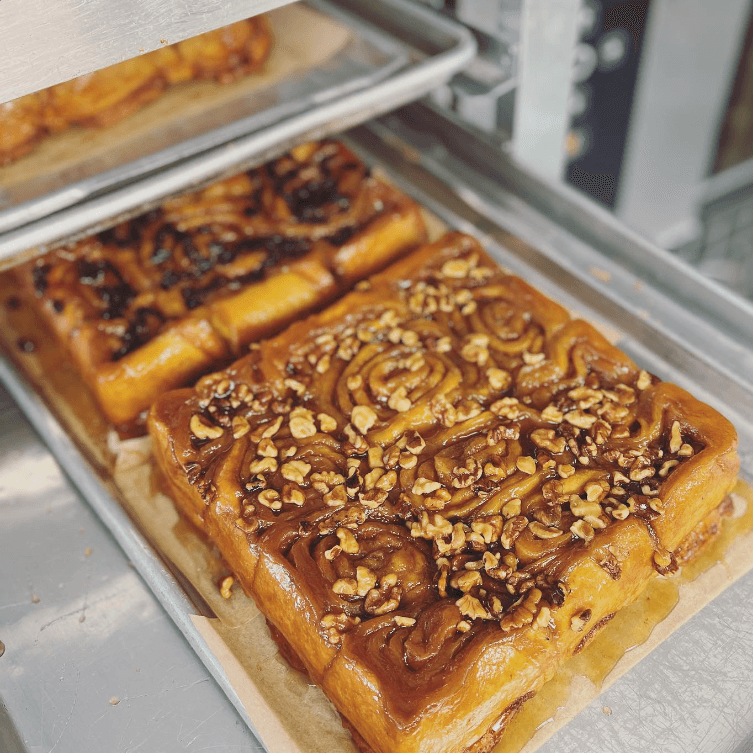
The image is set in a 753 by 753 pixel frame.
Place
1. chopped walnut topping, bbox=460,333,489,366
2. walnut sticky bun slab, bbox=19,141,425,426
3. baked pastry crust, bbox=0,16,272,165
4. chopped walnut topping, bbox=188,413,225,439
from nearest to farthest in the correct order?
1. chopped walnut topping, bbox=188,413,225,439
2. chopped walnut topping, bbox=460,333,489,366
3. walnut sticky bun slab, bbox=19,141,425,426
4. baked pastry crust, bbox=0,16,272,165

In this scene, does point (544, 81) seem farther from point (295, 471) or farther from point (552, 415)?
point (295, 471)

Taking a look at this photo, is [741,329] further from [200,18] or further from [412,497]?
[200,18]

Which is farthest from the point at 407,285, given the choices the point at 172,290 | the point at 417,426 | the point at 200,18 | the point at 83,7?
the point at 83,7

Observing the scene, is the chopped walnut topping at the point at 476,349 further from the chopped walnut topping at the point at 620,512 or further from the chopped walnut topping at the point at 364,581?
the chopped walnut topping at the point at 364,581

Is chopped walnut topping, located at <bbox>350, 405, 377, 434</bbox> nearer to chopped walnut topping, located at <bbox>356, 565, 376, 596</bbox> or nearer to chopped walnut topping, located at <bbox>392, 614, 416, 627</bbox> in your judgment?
chopped walnut topping, located at <bbox>356, 565, 376, 596</bbox>

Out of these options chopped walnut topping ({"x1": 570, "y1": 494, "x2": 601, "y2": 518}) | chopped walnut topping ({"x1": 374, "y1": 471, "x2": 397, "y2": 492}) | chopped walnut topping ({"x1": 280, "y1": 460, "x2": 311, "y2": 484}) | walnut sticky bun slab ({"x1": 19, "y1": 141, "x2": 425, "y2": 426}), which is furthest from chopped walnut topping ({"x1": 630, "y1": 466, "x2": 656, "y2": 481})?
walnut sticky bun slab ({"x1": 19, "y1": 141, "x2": 425, "y2": 426})

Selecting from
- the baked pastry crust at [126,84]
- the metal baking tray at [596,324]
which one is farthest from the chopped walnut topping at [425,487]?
the baked pastry crust at [126,84]
